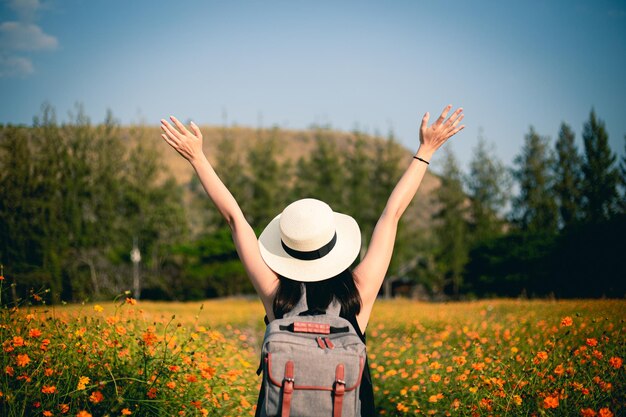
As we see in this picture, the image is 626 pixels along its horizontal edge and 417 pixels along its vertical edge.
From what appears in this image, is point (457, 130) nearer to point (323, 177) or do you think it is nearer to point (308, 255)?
point (308, 255)

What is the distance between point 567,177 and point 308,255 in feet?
114

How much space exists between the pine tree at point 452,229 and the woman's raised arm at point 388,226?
28.7 m

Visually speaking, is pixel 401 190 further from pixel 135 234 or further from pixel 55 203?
pixel 135 234

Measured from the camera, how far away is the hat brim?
2.28m

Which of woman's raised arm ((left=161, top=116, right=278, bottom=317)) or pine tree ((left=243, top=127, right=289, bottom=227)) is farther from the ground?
pine tree ((left=243, top=127, right=289, bottom=227))

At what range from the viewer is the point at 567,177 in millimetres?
32875

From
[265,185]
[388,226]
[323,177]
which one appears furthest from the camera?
[265,185]

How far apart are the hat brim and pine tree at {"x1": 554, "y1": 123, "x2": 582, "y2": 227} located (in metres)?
32.8

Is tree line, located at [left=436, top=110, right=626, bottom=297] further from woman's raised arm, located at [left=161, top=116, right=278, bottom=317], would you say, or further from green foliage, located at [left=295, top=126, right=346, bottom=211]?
woman's raised arm, located at [left=161, top=116, right=278, bottom=317]

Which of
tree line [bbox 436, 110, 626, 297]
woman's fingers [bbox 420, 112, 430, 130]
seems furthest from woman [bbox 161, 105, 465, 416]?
tree line [bbox 436, 110, 626, 297]

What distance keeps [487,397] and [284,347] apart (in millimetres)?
1974

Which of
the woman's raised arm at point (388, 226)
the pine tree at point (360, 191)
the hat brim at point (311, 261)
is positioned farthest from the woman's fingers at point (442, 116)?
the pine tree at point (360, 191)

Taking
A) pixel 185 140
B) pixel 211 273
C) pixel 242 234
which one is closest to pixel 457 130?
pixel 242 234

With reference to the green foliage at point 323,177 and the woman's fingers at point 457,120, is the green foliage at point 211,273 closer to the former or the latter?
the green foliage at point 323,177
